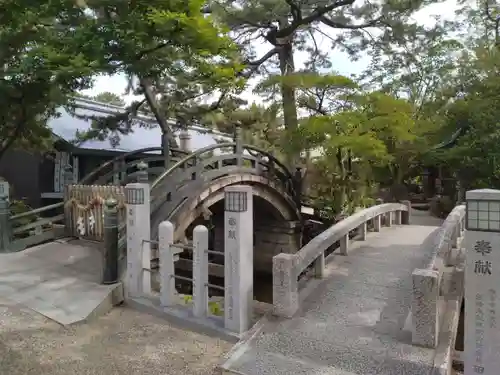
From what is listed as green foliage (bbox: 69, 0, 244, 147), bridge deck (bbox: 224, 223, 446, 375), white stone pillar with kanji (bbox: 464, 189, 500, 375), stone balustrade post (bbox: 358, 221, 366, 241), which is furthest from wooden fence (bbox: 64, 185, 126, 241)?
white stone pillar with kanji (bbox: 464, 189, 500, 375)

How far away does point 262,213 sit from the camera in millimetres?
16594

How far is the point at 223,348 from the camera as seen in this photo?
5.14m

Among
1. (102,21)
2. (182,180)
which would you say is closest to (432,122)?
(182,180)

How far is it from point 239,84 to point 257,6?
5.77 m

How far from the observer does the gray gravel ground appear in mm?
4598

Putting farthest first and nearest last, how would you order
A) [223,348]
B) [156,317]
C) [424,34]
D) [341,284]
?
[424,34] < [341,284] < [156,317] < [223,348]

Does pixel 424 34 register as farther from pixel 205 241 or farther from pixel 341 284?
pixel 205 241

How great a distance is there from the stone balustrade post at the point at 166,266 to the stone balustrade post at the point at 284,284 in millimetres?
1674

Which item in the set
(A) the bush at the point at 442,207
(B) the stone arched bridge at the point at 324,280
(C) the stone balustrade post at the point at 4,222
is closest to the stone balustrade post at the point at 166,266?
(B) the stone arched bridge at the point at 324,280

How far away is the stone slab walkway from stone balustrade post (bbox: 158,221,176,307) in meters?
0.94

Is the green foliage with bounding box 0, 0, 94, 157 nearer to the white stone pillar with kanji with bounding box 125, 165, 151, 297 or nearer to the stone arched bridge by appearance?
the stone arched bridge

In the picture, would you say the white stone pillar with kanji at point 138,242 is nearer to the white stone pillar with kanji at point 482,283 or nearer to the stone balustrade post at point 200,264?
the stone balustrade post at point 200,264

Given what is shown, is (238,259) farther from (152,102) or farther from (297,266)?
(152,102)

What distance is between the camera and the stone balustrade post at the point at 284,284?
220 inches
